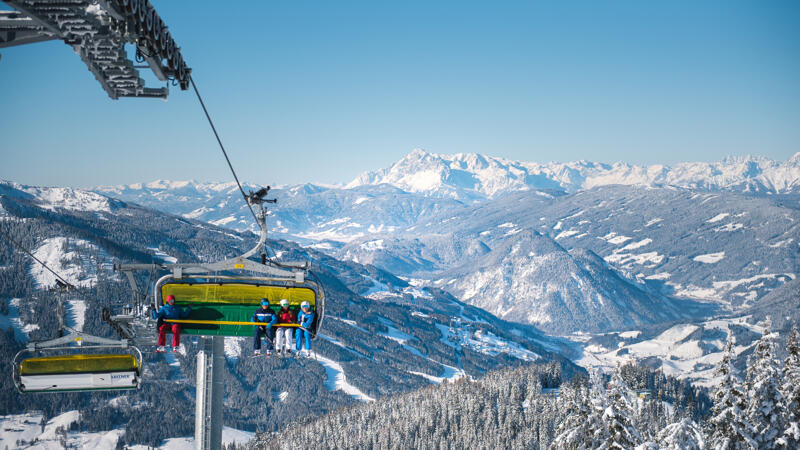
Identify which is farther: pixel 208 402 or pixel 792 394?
pixel 792 394

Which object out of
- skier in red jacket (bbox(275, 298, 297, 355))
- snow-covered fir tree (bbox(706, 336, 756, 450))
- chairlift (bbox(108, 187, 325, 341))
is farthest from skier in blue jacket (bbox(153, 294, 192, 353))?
snow-covered fir tree (bbox(706, 336, 756, 450))

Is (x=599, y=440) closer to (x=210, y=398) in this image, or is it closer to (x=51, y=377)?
(x=210, y=398)

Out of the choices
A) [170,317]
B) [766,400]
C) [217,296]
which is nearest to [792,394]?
[766,400]

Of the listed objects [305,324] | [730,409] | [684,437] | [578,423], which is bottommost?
[684,437]

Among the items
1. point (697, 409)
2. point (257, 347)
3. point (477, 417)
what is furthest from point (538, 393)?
point (257, 347)

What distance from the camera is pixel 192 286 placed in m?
18.9

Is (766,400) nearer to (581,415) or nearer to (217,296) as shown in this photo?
(581,415)

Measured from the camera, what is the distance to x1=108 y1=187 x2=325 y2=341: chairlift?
17281 millimetres

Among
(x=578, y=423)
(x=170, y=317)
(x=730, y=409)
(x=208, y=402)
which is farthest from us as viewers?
(x=578, y=423)

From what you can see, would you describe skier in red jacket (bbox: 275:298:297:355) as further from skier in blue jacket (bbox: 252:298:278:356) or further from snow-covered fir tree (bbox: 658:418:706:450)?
snow-covered fir tree (bbox: 658:418:706:450)

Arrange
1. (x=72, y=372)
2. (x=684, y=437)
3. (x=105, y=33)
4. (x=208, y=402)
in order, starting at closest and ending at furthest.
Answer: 1. (x=105, y=33)
2. (x=208, y=402)
3. (x=72, y=372)
4. (x=684, y=437)

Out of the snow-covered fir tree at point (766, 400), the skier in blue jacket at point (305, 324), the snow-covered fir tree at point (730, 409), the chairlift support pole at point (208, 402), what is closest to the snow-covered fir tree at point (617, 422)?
the snow-covered fir tree at point (730, 409)

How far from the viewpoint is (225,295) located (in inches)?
750

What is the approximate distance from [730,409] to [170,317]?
26.2 m
